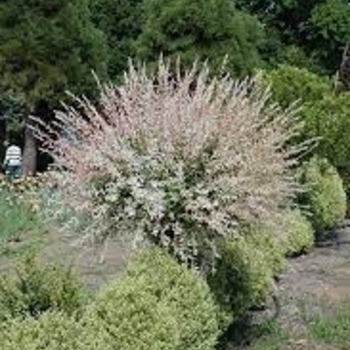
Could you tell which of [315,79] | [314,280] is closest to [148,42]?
[315,79]

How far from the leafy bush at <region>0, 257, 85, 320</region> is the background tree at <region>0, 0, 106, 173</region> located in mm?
11907

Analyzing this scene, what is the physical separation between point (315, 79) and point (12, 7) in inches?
272

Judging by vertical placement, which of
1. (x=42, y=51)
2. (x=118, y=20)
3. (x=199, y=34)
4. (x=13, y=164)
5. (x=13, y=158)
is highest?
(x=118, y=20)

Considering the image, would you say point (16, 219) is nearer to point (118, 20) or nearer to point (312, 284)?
point (312, 284)

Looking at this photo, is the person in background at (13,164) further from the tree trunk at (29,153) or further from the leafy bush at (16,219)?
the leafy bush at (16,219)

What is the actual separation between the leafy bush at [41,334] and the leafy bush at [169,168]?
4.75 feet

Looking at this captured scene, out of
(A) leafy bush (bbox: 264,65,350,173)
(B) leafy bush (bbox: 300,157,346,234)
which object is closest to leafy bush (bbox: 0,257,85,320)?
(A) leafy bush (bbox: 264,65,350,173)

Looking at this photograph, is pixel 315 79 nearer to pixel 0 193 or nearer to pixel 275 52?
pixel 0 193

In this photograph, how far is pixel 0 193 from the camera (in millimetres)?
13219

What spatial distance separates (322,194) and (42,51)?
6.63 meters

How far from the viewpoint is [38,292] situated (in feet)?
19.1

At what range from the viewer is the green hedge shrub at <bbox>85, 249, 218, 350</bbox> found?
17.7 feet

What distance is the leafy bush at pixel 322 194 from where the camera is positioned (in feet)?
41.4

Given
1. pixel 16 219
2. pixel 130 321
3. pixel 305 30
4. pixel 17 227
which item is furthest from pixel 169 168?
pixel 305 30
